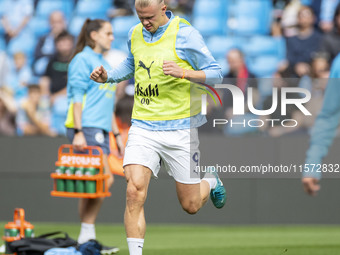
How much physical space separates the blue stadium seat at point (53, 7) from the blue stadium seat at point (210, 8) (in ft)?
6.61

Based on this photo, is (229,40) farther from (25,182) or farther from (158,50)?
(158,50)

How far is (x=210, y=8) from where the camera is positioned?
11844mm

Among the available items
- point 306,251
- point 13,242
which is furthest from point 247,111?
point 13,242

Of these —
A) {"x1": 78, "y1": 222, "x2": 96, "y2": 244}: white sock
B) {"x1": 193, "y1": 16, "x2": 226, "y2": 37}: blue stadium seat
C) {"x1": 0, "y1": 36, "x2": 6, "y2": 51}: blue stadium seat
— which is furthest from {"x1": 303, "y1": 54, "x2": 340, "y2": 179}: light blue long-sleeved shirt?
{"x1": 0, "y1": 36, "x2": 6, "y2": 51}: blue stadium seat

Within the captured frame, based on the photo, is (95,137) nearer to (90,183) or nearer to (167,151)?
(90,183)

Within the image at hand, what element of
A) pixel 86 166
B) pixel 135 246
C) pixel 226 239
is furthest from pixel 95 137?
pixel 226 239

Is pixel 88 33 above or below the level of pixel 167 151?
above

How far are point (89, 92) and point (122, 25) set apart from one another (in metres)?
4.63

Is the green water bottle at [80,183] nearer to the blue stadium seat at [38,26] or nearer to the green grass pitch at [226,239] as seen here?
the green grass pitch at [226,239]

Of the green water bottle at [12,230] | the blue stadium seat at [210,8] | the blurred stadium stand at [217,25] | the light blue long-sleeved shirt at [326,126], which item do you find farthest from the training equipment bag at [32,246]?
the blue stadium seat at [210,8]

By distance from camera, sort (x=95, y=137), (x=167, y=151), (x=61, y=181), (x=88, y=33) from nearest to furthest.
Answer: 1. (x=167, y=151)
2. (x=61, y=181)
3. (x=95, y=137)
4. (x=88, y=33)

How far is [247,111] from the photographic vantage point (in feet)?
31.9

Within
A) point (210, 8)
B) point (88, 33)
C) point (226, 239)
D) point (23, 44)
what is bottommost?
point (226, 239)

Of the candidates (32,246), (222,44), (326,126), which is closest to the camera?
(326,126)
